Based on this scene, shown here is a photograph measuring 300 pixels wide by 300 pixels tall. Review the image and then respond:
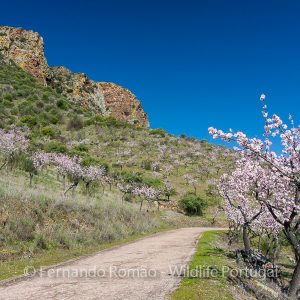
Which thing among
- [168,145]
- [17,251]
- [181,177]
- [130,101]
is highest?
[130,101]

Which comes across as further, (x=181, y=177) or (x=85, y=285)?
(x=181, y=177)

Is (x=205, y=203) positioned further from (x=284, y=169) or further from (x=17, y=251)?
(x=284, y=169)

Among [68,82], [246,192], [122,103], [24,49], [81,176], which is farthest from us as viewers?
[122,103]

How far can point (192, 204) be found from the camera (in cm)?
4891

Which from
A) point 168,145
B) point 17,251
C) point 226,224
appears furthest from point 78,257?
point 168,145

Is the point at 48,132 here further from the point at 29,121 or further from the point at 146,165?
the point at 146,165

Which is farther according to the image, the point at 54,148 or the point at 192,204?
the point at 54,148

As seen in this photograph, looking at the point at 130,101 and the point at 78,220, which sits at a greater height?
the point at 130,101

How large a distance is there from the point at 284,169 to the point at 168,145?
227 ft

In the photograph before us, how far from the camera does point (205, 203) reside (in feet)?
168

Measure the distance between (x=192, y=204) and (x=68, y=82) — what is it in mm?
70202
